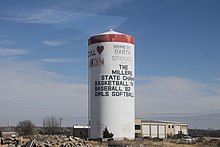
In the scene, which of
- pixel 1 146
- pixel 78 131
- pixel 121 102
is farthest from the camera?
pixel 78 131

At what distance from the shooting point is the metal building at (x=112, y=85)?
59.9 metres

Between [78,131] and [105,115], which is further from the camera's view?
[78,131]

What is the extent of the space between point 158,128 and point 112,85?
155 ft

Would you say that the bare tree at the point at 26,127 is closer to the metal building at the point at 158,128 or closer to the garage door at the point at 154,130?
the metal building at the point at 158,128

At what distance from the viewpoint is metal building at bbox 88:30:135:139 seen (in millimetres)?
59944

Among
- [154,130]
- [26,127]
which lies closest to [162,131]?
[154,130]

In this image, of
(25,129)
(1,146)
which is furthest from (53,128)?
(1,146)

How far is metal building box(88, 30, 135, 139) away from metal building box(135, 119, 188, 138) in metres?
29.1

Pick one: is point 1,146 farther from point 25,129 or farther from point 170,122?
point 170,122

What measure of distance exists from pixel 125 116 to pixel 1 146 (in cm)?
2846

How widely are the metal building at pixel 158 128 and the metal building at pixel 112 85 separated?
29118 millimetres

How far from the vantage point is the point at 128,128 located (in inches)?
2430

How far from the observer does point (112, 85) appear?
59.7m

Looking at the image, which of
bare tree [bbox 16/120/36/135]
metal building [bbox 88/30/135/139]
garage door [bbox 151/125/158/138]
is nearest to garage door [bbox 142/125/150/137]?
garage door [bbox 151/125/158/138]
